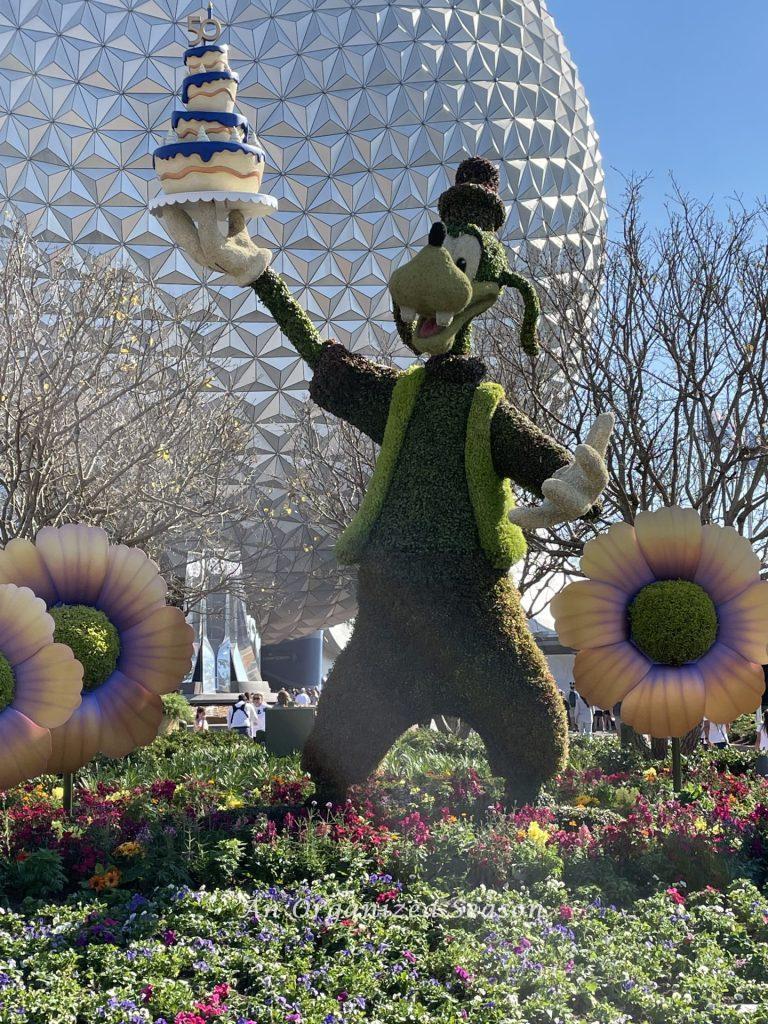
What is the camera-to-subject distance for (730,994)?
3.98 m

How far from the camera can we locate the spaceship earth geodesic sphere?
25.7 metres

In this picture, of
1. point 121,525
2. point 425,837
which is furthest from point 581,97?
point 425,837

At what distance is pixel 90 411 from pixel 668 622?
6219 millimetres

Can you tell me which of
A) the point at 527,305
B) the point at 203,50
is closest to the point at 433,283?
the point at 527,305

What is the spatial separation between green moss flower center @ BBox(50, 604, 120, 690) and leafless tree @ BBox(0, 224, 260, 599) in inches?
144

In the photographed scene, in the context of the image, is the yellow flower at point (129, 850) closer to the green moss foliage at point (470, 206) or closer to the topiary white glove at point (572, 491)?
the topiary white glove at point (572, 491)

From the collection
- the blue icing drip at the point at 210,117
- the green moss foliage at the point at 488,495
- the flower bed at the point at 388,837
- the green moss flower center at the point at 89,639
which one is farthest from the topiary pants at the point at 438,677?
the blue icing drip at the point at 210,117

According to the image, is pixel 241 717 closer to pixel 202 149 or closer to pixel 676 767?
pixel 676 767

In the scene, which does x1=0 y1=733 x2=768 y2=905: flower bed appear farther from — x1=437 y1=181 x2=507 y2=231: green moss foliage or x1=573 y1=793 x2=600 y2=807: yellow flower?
x1=437 y1=181 x2=507 y2=231: green moss foliage

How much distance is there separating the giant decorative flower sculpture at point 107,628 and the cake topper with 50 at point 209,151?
2.07 metres

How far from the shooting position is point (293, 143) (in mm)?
26281

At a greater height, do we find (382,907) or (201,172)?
(201,172)

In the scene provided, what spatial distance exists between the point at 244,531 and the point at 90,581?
58.3ft

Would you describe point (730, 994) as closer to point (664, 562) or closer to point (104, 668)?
point (664, 562)
